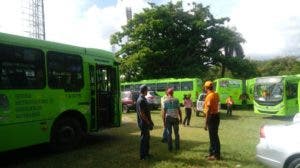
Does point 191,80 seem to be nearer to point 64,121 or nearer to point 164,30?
point 164,30

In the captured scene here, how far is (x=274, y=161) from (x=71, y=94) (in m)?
6.76

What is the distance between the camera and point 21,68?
10.3 metres

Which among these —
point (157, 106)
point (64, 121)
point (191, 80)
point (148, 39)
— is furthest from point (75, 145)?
point (148, 39)

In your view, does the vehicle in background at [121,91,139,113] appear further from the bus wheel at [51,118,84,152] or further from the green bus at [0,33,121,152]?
the bus wheel at [51,118,84,152]

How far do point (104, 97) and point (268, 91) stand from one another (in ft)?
44.8

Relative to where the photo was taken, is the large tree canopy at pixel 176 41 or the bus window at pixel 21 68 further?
the large tree canopy at pixel 176 41

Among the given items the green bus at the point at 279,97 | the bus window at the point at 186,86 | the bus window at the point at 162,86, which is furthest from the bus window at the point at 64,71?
the bus window at the point at 162,86

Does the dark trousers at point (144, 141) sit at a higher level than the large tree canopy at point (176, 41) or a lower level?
lower

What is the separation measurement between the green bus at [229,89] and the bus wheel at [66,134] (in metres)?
21.8

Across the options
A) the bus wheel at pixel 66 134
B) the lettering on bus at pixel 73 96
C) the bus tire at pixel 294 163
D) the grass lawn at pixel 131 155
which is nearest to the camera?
the bus tire at pixel 294 163

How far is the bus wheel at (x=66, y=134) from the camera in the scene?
11.7 m

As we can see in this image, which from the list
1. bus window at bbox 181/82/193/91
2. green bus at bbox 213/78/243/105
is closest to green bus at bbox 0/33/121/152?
green bus at bbox 213/78/243/105

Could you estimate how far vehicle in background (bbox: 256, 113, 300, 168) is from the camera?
716 cm

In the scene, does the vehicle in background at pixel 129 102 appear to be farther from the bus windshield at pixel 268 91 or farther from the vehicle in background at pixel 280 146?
the vehicle in background at pixel 280 146
